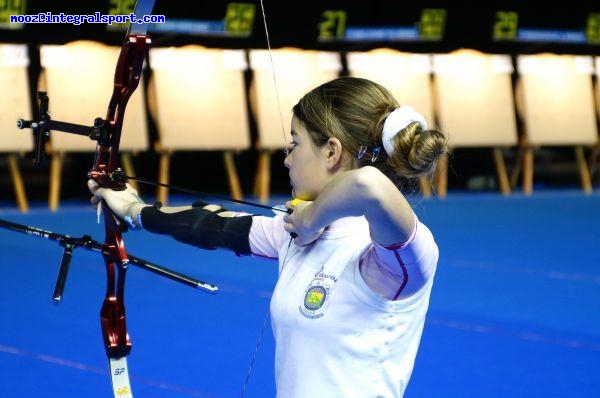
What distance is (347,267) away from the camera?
1499mm

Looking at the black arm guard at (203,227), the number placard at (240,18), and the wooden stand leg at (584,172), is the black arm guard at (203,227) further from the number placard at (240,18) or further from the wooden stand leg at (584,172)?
the wooden stand leg at (584,172)

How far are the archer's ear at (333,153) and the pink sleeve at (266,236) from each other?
0.24m

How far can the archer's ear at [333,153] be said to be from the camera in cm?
152

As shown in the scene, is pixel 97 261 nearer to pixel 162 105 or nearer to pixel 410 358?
pixel 162 105

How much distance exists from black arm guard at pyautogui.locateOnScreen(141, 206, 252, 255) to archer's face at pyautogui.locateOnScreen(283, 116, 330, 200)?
0.88ft

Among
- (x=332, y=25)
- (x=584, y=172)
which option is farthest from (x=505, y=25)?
(x=332, y=25)

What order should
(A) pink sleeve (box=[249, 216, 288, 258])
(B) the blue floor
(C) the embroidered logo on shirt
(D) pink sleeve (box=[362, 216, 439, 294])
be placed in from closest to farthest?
1. (D) pink sleeve (box=[362, 216, 439, 294])
2. (C) the embroidered logo on shirt
3. (A) pink sleeve (box=[249, 216, 288, 258])
4. (B) the blue floor

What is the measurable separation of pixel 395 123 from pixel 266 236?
389 mm

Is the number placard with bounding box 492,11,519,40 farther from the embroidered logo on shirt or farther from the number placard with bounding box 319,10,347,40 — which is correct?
the embroidered logo on shirt

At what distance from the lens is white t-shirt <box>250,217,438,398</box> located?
148 cm

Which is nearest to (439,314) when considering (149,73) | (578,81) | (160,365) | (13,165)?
(160,365)

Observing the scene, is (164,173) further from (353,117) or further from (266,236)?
(353,117)

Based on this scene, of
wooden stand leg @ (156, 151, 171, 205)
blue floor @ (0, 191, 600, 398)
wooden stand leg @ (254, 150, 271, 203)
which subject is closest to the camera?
blue floor @ (0, 191, 600, 398)

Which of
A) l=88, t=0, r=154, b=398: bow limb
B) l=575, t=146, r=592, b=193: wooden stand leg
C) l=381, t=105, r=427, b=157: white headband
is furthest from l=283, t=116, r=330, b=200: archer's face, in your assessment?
l=575, t=146, r=592, b=193: wooden stand leg
